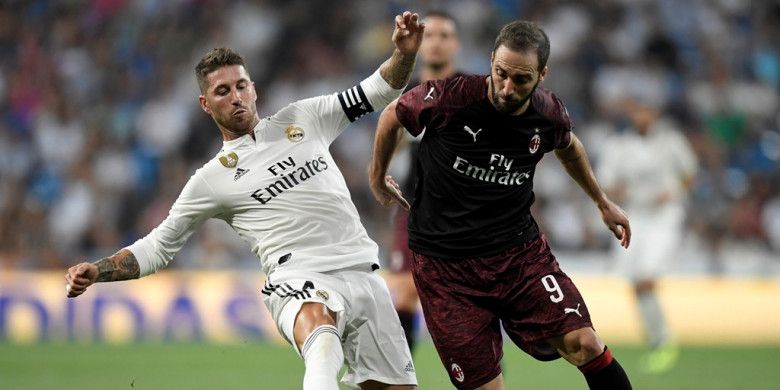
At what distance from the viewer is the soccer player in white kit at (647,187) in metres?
11.9

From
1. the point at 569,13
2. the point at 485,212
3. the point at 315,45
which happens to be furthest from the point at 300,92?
the point at 485,212

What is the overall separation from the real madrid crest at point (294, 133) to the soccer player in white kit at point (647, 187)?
636 centimetres

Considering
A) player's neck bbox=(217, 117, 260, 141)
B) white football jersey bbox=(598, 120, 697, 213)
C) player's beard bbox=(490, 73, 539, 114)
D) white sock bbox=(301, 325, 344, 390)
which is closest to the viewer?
white sock bbox=(301, 325, 344, 390)

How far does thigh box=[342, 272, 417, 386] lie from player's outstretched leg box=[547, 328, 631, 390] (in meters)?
0.89

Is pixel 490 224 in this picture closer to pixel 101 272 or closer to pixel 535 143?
pixel 535 143

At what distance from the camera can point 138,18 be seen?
17516mm

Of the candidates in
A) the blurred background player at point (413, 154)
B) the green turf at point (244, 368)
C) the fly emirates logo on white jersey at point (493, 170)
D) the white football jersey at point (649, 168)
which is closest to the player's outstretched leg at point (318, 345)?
the fly emirates logo on white jersey at point (493, 170)

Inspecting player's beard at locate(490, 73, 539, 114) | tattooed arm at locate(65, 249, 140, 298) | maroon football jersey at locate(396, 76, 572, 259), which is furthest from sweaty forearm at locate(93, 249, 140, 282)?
player's beard at locate(490, 73, 539, 114)

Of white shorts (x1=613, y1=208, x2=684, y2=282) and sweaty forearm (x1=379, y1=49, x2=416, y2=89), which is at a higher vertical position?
sweaty forearm (x1=379, y1=49, x2=416, y2=89)

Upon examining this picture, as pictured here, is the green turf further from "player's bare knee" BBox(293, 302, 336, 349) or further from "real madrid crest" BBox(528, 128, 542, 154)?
"real madrid crest" BBox(528, 128, 542, 154)

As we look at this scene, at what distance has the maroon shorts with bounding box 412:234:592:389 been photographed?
5809 millimetres

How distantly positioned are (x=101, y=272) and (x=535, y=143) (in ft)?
7.19

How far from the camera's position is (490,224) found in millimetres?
5918

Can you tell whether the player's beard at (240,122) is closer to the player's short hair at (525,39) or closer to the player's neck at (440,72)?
the player's short hair at (525,39)
